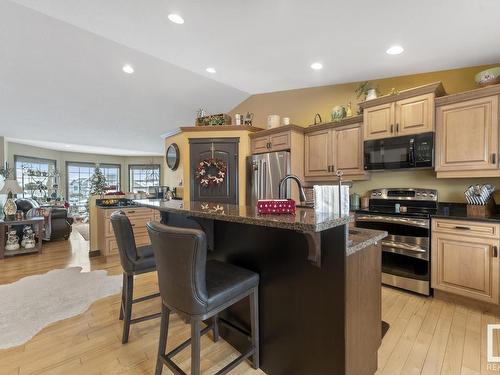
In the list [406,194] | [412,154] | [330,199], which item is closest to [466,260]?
[406,194]

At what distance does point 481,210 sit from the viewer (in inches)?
98.3

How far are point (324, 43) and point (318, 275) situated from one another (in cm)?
244

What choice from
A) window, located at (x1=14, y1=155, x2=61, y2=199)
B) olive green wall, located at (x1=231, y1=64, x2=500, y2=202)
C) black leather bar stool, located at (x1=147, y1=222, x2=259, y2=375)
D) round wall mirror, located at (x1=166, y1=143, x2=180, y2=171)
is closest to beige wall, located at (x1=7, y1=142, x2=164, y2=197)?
window, located at (x1=14, y1=155, x2=61, y2=199)

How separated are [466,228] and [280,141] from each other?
2446mm

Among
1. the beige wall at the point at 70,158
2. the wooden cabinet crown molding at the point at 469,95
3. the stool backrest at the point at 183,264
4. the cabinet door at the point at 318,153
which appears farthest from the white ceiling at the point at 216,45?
the beige wall at the point at 70,158

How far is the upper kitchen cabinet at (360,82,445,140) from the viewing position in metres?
2.72

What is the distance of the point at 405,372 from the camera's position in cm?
160

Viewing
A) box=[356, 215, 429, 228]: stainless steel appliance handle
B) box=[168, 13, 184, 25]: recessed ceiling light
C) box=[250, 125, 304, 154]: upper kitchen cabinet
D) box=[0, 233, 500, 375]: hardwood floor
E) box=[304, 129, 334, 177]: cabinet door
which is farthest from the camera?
box=[250, 125, 304, 154]: upper kitchen cabinet

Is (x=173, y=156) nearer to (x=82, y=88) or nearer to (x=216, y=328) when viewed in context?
(x=82, y=88)

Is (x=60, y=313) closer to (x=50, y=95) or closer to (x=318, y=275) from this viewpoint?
(x=318, y=275)

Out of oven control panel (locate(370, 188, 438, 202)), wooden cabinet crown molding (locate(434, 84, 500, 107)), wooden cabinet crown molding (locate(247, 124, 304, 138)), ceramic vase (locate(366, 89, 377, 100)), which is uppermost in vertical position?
ceramic vase (locate(366, 89, 377, 100))

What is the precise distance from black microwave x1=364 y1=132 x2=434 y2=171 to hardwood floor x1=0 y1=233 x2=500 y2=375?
1495mm

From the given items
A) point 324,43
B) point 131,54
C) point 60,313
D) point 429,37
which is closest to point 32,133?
point 131,54

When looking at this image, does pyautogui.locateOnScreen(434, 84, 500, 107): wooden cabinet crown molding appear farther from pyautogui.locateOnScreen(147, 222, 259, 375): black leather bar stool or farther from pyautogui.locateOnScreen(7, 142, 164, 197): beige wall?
pyautogui.locateOnScreen(7, 142, 164, 197): beige wall
